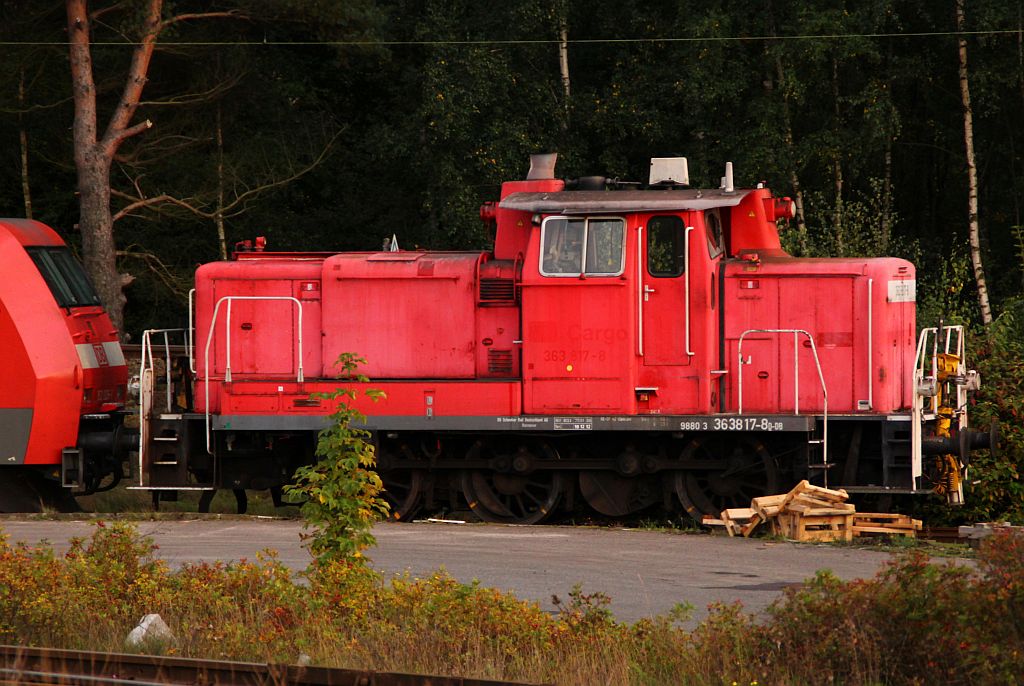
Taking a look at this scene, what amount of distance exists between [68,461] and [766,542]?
26.2ft

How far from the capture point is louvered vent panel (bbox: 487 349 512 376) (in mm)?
13859

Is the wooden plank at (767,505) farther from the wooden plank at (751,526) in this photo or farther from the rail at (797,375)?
the rail at (797,375)

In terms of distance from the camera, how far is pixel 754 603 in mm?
9570

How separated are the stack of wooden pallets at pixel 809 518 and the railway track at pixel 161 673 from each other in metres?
6.25

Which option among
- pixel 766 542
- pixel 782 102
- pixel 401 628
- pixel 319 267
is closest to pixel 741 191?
pixel 766 542

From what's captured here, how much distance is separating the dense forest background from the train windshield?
7.14m

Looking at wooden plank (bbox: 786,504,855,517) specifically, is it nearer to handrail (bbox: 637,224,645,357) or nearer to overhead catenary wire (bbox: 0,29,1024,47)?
handrail (bbox: 637,224,645,357)

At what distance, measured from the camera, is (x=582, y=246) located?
→ 43.6 ft

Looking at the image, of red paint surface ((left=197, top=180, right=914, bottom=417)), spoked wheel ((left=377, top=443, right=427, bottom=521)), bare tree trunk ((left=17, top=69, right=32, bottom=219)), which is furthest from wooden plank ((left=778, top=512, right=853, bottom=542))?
bare tree trunk ((left=17, top=69, right=32, bottom=219))

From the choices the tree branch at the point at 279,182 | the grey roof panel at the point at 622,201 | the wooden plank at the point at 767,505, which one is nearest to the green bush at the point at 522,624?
the wooden plank at the point at 767,505

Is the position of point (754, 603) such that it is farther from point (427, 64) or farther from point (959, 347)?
point (427, 64)

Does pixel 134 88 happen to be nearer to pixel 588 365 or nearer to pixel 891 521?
pixel 588 365

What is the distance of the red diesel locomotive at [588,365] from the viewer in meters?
13.2

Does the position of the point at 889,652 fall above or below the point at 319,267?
below
